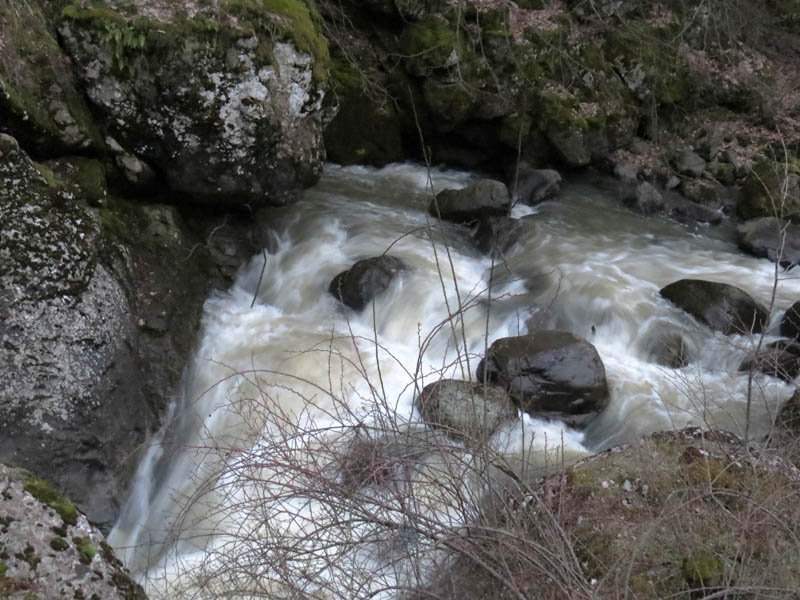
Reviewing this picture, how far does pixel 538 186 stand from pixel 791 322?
4.05m

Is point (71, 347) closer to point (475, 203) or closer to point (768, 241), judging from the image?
point (475, 203)

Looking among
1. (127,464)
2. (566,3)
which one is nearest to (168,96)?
(127,464)

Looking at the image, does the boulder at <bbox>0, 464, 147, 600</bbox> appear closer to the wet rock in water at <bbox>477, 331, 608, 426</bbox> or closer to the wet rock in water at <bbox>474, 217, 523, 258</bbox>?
the wet rock in water at <bbox>477, 331, 608, 426</bbox>

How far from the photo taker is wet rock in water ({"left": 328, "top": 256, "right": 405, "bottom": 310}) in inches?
268

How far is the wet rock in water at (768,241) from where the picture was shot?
7.67 meters

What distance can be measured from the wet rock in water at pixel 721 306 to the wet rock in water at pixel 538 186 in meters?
3.00

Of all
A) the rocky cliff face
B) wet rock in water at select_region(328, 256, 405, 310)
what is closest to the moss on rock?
the rocky cliff face

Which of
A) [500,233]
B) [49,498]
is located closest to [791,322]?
[500,233]

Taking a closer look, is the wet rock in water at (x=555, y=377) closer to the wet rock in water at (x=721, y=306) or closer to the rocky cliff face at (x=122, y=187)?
the wet rock in water at (x=721, y=306)

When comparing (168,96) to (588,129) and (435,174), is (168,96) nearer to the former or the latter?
(435,174)

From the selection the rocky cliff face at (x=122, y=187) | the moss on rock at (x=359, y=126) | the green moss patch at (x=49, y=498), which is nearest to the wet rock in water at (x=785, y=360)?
the rocky cliff face at (x=122, y=187)

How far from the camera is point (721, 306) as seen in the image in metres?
6.42

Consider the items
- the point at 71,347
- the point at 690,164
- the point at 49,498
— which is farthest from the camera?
the point at 690,164

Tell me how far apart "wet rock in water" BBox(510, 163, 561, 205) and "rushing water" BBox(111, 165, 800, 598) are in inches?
7.8
